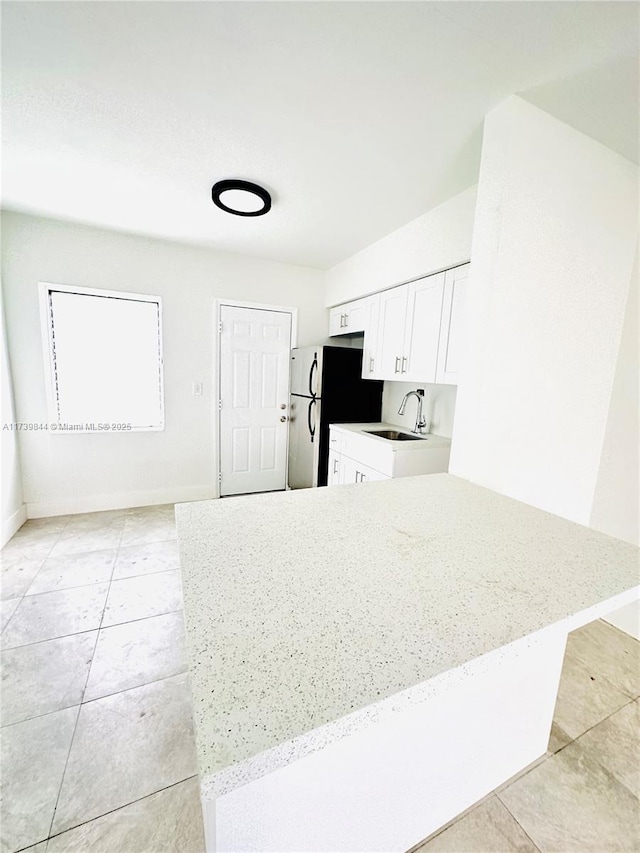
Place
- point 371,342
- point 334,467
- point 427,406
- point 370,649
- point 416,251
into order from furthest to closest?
point 334,467, point 371,342, point 427,406, point 416,251, point 370,649

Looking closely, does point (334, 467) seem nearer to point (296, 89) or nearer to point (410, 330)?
point (410, 330)

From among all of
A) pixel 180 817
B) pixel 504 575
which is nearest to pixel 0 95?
pixel 504 575

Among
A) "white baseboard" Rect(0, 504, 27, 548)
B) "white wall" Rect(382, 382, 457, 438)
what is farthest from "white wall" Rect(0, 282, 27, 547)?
"white wall" Rect(382, 382, 457, 438)

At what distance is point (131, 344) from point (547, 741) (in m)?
3.89

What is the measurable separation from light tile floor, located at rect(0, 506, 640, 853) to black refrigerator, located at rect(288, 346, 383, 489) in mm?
1704

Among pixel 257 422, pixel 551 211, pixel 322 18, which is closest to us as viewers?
pixel 322 18

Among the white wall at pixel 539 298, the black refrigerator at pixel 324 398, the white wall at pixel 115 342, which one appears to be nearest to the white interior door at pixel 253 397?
Result: the white wall at pixel 115 342

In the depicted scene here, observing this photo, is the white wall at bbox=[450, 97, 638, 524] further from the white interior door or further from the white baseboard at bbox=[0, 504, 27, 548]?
the white baseboard at bbox=[0, 504, 27, 548]

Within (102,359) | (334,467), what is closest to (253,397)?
(334,467)

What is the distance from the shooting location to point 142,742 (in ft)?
4.26

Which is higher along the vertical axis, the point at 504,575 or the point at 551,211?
the point at 551,211

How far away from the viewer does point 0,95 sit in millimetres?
1447

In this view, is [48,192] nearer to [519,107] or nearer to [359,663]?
[519,107]

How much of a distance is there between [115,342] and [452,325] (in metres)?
2.98
